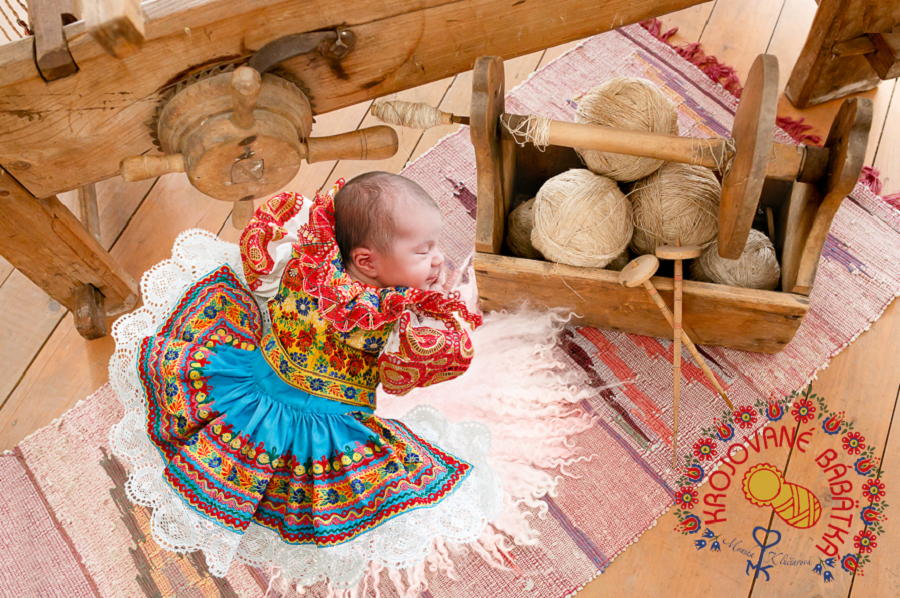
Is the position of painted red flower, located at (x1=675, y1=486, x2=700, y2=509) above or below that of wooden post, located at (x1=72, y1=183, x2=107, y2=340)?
below

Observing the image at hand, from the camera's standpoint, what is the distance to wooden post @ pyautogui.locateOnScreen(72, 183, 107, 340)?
4.55ft

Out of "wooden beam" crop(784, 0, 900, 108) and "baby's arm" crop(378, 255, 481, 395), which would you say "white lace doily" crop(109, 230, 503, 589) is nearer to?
"baby's arm" crop(378, 255, 481, 395)

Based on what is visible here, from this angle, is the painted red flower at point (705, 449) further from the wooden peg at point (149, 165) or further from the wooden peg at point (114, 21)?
the wooden peg at point (114, 21)

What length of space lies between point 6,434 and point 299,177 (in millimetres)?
849

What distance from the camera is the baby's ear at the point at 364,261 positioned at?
107 centimetres

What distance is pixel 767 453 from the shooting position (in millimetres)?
1315

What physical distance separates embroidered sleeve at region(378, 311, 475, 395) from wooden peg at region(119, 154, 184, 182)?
0.40 m

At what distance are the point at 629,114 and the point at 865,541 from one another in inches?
36.2

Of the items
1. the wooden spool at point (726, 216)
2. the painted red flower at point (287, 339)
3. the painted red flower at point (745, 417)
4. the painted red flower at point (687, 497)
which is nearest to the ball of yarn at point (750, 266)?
the wooden spool at point (726, 216)

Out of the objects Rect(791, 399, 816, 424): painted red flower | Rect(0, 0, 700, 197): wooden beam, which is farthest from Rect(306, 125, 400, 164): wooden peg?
Rect(791, 399, 816, 424): painted red flower

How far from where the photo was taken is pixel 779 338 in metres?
1.24

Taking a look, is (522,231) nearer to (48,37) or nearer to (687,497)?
(687,497)

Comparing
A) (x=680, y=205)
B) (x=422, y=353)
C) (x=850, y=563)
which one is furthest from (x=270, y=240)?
(x=850, y=563)

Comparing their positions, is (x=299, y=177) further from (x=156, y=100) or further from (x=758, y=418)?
(x=758, y=418)
